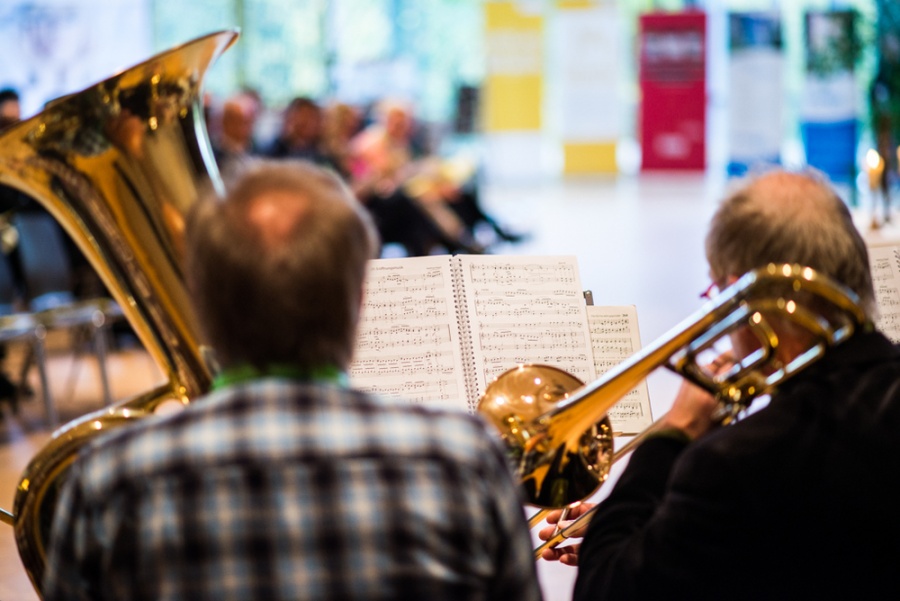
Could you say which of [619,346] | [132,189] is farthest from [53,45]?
[619,346]

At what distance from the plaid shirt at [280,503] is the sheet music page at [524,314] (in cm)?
88

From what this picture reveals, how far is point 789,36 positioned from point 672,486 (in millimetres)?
14501

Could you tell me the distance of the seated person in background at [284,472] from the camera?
3.25 feet

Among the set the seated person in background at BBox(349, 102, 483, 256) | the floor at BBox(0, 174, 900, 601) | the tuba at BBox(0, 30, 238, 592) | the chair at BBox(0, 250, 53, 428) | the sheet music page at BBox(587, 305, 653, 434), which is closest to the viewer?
the tuba at BBox(0, 30, 238, 592)

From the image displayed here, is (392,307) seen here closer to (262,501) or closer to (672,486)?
(672,486)

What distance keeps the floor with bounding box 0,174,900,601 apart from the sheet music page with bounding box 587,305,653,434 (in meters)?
0.41

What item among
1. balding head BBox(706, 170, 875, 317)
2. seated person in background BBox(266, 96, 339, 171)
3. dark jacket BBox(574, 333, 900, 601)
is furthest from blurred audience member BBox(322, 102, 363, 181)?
dark jacket BBox(574, 333, 900, 601)

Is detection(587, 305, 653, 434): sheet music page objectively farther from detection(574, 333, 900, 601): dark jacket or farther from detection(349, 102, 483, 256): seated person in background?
detection(349, 102, 483, 256): seated person in background

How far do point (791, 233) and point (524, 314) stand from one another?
62 cm

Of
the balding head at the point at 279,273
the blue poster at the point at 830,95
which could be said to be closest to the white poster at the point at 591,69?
the blue poster at the point at 830,95

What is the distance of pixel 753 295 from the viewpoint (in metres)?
1.32

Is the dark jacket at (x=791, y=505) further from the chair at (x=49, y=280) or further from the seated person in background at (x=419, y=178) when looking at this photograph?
the seated person in background at (x=419, y=178)

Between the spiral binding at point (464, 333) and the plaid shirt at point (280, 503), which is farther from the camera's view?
the spiral binding at point (464, 333)

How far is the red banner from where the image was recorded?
13.2 m
